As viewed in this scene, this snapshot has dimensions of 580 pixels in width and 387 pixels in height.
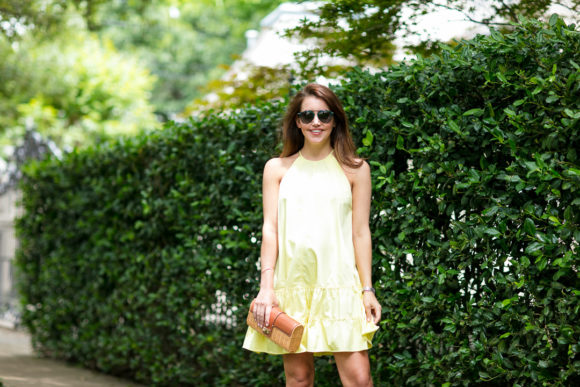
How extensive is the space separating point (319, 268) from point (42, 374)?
503 cm

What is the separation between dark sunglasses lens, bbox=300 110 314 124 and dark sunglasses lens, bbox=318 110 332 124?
41 millimetres

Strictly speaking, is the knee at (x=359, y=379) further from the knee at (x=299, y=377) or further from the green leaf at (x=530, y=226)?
the green leaf at (x=530, y=226)

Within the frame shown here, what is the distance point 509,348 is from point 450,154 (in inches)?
42.8

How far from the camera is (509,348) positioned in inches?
134

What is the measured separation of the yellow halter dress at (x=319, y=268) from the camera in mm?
3191

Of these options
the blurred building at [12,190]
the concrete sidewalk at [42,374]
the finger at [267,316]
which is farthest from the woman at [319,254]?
the blurred building at [12,190]

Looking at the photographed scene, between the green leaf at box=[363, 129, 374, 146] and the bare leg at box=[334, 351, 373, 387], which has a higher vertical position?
the green leaf at box=[363, 129, 374, 146]

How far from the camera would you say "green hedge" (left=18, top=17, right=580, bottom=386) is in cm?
321

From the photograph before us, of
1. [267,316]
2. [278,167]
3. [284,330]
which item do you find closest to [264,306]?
[267,316]

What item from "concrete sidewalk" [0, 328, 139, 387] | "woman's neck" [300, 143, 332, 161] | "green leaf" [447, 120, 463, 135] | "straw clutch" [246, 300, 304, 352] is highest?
"green leaf" [447, 120, 463, 135]

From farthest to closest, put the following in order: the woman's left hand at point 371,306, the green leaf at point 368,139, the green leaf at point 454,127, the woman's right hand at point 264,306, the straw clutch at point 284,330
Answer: the green leaf at point 368,139, the green leaf at point 454,127, the woman's left hand at point 371,306, the woman's right hand at point 264,306, the straw clutch at point 284,330

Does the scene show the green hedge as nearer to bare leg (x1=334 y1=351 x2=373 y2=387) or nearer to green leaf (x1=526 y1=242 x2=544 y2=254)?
green leaf (x1=526 y1=242 x2=544 y2=254)

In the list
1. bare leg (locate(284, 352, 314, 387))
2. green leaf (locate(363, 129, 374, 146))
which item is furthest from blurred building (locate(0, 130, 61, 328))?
bare leg (locate(284, 352, 314, 387))

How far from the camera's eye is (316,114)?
3348 millimetres
